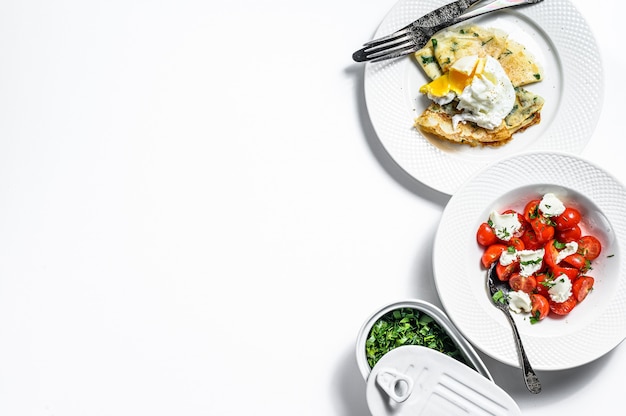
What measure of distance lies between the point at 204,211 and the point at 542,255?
123cm

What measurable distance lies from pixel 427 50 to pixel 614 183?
767mm

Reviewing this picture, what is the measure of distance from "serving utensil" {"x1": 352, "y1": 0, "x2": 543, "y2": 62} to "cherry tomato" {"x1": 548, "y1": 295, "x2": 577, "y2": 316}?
99 centimetres

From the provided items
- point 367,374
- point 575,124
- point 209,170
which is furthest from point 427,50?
point 367,374

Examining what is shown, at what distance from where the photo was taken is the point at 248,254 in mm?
2572

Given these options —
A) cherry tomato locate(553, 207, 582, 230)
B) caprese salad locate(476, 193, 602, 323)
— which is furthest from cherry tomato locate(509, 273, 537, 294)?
cherry tomato locate(553, 207, 582, 230)

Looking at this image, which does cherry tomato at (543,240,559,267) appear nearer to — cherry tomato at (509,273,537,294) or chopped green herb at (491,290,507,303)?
cherry tomato at (509,273,537,294)

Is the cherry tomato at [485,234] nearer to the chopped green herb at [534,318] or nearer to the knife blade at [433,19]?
the chopped green herb at [534,318]

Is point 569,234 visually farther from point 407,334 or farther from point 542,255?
point 407,334

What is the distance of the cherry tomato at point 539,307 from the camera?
89.6 inches

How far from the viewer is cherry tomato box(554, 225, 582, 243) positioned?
2297 mm

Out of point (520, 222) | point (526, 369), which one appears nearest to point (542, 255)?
point (520, 222)

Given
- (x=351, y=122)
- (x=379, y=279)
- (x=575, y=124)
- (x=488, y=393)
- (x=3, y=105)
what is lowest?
(x=488, y=393)

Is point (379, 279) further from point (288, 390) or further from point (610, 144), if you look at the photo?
point (610, 144)

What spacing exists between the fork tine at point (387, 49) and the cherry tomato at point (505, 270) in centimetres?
81
